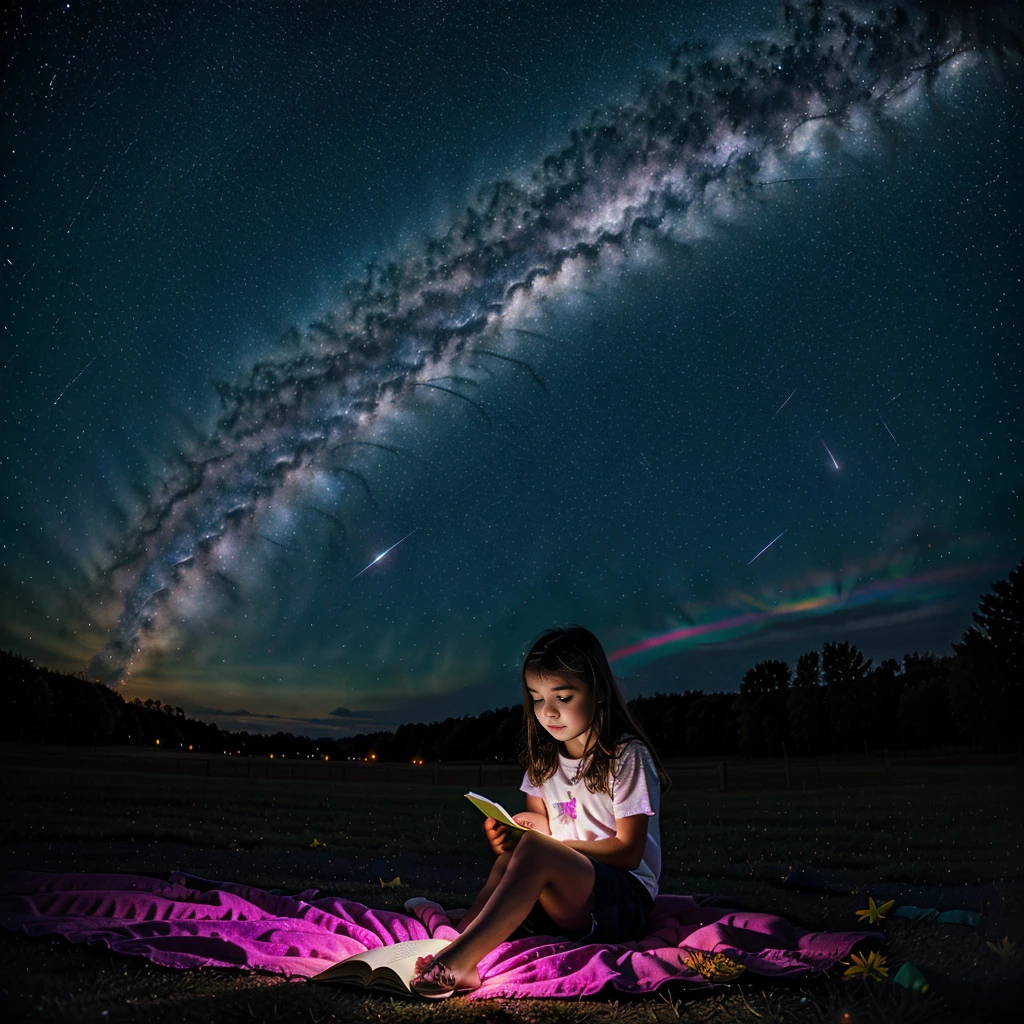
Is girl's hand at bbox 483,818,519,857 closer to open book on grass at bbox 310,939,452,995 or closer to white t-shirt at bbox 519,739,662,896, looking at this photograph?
open book on grass at bbox 310,939,452,995

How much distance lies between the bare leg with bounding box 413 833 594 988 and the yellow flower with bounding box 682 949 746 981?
16.5 inches

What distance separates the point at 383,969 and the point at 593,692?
1.26 metres

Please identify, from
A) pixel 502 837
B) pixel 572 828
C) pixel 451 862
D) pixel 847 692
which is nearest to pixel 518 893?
pixel 502 837

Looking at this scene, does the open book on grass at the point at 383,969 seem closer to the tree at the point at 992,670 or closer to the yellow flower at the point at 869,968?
the yellow flower at the point at 869,968

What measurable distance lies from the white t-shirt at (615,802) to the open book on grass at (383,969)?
0.76 metres

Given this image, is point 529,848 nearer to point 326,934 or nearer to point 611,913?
point 611,913

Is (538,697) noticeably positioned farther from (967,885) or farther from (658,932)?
(967,885)

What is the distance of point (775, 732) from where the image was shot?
7.81 meters

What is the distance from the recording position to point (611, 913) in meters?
2.97

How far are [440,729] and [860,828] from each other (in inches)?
177

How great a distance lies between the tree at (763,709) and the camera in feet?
25.0

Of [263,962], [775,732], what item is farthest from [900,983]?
[775,732]

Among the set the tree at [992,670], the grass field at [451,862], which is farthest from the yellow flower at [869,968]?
the tree at [992,670]

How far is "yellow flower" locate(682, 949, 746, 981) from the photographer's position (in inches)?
102
